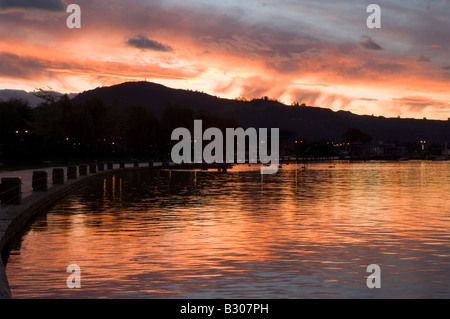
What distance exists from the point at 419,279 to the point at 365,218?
12195 mm

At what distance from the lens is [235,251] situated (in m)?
17.7

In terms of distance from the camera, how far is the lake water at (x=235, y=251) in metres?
13.0

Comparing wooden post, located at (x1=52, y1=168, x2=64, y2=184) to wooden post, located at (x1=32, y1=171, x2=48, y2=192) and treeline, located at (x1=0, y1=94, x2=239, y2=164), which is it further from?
treeline, located at (x1=0, y1=94, x2=239, y2=164)

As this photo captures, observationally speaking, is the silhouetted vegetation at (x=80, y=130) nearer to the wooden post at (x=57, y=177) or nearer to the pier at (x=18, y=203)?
the wooden post at (x=57, y=177)

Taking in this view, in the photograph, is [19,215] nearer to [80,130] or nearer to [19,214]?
[19,214]

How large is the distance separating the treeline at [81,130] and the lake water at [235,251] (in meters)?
57.3

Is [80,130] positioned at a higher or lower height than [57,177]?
higher

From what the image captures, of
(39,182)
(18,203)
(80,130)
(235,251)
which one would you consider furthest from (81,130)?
(235,251)

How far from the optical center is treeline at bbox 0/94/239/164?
10938 centimetres

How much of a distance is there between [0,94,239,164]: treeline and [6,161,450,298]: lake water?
188ft

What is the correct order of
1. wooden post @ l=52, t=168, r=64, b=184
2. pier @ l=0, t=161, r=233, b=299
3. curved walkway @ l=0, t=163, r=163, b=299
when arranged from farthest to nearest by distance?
wooden post @ l=52, t=168, r=64, b=184
pier @ l=0, t=161, r=233, b=299
curved walkway @ l=0, t=163, r=163, b=299

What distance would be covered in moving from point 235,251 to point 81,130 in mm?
95844

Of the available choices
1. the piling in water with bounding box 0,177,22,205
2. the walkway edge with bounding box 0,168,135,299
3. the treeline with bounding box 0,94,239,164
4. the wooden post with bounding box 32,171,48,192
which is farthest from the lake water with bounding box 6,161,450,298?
the treeline with bounding box 0,94,239,164
